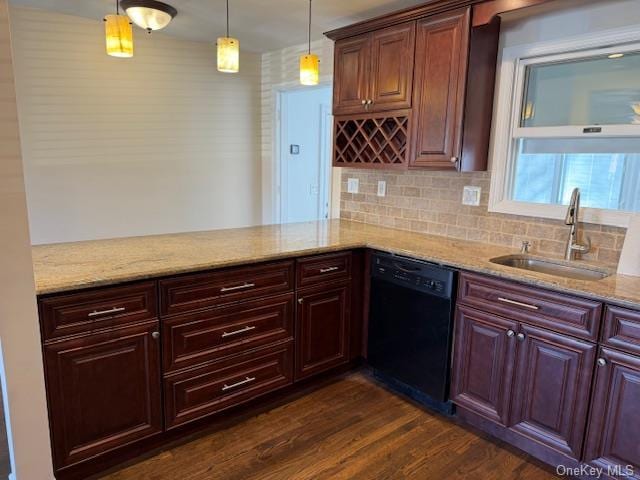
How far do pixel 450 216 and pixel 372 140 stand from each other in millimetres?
731

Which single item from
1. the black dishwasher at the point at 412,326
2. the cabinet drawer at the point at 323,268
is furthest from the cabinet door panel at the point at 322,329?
the black dishwasher at the point at 412,326

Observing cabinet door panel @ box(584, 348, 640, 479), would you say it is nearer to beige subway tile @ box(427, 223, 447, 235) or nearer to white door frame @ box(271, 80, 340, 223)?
beige subway tile @ box(427, 223, 447, 235)

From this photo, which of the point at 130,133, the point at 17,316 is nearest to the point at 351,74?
the point at 130,133

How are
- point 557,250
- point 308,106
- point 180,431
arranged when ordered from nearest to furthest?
1. point 180,431
2. point 557,250
3. point 308,106

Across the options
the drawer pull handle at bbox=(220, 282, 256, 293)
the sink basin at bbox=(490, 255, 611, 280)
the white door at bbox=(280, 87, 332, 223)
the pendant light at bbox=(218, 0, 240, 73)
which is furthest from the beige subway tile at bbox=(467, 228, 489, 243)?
the white door at bbox=(280, 87, 332, 223)

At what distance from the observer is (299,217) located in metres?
4.82

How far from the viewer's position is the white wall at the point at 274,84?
3595mm

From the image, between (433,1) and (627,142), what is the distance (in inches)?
49.8

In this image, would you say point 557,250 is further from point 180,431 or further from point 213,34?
point 213,34

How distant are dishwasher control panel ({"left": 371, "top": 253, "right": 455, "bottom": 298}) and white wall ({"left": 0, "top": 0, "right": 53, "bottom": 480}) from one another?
174 cm

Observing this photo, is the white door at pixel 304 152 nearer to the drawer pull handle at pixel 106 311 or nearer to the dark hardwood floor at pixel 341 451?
the dark hardwood floor at pixel 341 451

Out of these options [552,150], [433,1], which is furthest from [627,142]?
[433,1]

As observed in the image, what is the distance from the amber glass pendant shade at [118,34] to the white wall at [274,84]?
5.50ft

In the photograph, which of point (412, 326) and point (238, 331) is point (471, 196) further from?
point (238, 331)
